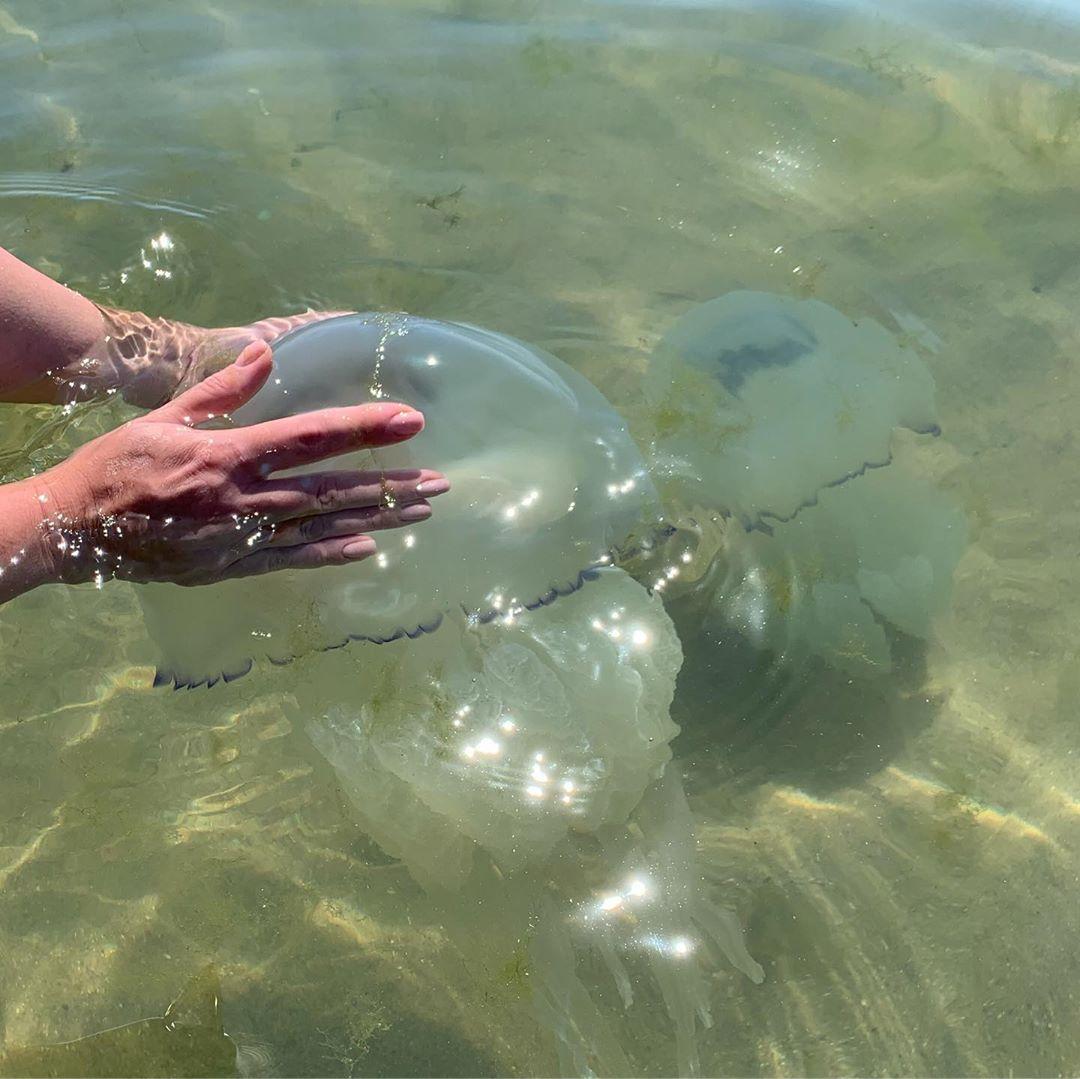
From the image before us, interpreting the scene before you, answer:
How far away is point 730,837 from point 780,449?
1.02 meters

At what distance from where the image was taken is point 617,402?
3488 millimetres

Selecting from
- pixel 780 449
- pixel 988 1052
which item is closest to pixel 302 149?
pixel 780 449

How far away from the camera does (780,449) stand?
279 cm

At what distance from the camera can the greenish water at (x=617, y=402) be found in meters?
2.38

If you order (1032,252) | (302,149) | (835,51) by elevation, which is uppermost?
(835,51)

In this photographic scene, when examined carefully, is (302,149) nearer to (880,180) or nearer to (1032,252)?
(880,180)

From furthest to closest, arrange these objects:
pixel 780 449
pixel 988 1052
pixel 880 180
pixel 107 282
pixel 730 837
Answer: pixel 880 180, pixel 107 282, pixel 780 449, pixel 730 837, pixel 988 1052

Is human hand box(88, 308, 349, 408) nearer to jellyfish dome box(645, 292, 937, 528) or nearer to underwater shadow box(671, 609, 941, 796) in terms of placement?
jellyfish dome box(645, 292, 937, 528)

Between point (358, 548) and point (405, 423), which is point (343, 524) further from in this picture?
point (405, 423)

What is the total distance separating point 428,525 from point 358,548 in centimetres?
20

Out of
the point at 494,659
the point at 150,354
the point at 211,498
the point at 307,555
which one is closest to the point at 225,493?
the point at 211,498

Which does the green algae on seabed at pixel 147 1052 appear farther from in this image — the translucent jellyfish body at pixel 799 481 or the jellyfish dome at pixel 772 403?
the jellyfish dome at pixel 772 403

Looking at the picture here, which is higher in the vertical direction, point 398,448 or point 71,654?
point 398,448

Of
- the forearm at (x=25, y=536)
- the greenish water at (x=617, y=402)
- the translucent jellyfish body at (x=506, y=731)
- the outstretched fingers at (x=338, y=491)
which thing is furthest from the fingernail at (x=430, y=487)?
the forearm at (x=25, y=536)
